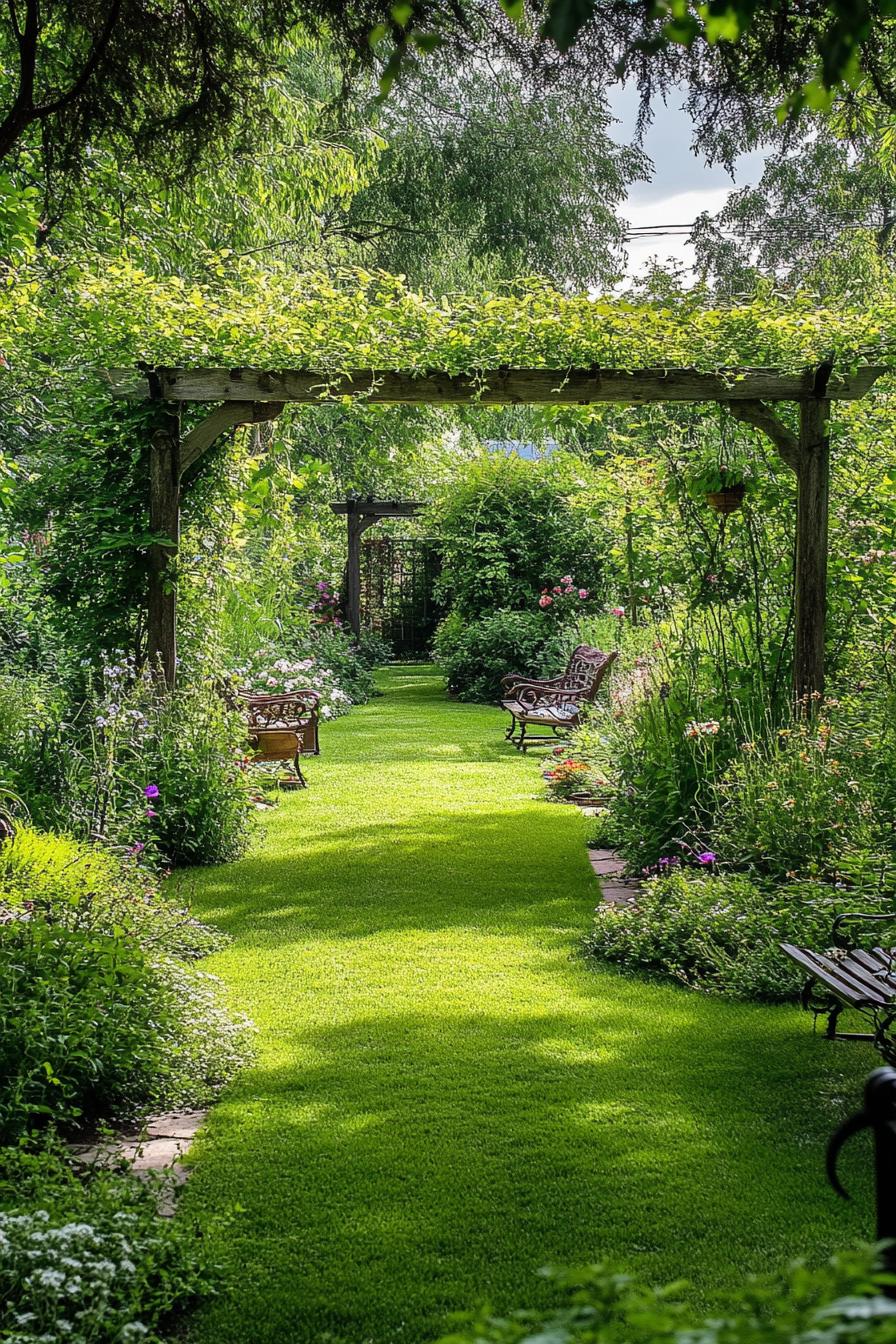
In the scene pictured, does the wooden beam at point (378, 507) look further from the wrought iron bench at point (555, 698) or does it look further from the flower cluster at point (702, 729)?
the flower cluster at point (702, 729)

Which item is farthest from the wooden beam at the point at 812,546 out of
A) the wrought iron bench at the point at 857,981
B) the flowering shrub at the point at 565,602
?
the flowering shrub at the point at 565,602

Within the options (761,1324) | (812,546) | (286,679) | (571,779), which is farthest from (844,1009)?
(286,679)

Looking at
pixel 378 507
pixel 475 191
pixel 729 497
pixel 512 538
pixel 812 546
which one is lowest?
pixel 812 546

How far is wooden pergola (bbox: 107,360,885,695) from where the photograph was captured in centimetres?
678

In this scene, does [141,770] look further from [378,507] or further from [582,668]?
[378,507]

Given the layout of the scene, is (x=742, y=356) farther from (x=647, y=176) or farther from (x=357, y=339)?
(x=647, y=176)

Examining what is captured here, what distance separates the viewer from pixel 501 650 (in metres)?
14.8

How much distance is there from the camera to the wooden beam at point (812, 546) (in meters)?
6.83

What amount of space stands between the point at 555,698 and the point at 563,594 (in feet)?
11.0

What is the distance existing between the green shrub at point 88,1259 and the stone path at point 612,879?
11.0ft

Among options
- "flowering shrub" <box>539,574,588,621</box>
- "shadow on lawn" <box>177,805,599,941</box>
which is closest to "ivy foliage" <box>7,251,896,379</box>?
"shadow on lawn" <box>177,805,599,941</box>

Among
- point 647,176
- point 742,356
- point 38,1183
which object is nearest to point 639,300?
point 742,356

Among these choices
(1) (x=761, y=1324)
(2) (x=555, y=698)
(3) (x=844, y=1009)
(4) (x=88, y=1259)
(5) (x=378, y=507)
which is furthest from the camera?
(5) (x=378, y=507)

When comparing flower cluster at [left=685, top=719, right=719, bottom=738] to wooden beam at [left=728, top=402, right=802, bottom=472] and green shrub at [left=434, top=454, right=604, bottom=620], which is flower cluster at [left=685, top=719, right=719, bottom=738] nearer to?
wooden beam at [left=728, top=402, right=802, bottom=472]
